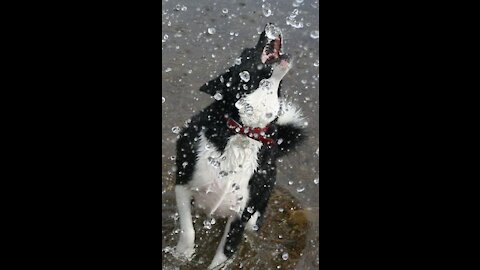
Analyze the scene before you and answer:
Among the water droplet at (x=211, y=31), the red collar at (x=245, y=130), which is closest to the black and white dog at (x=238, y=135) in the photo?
the red collar at (x=245, y=130)

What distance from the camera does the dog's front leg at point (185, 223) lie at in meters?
2.91

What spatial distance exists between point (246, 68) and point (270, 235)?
2.03 ft

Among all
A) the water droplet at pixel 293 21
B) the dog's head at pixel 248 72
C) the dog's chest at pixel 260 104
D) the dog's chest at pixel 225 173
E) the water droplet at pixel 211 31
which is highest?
the water droplet at pixel 293 21

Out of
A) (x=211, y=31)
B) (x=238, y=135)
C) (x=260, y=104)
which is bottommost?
(x=238, y=135)

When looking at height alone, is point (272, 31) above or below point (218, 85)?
above

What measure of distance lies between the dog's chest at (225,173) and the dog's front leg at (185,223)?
0.11ft

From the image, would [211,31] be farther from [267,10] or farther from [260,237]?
[260,237]

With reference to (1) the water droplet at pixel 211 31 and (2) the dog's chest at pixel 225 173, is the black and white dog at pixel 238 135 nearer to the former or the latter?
(2) the dog's chest at pixel 225 173

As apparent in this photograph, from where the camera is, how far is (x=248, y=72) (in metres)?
2.90

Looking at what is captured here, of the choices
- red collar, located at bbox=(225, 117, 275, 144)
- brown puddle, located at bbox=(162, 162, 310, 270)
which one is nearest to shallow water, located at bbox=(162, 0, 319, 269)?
brown puddle, located at bbox=(162, 162, 310, 270)

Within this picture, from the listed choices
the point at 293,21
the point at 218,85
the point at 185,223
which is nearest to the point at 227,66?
the point at 218,85

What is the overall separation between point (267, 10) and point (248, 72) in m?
0.24

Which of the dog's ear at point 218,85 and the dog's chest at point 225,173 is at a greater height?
the dog's ear at point 218,85

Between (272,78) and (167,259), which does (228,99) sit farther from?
(167,259)
